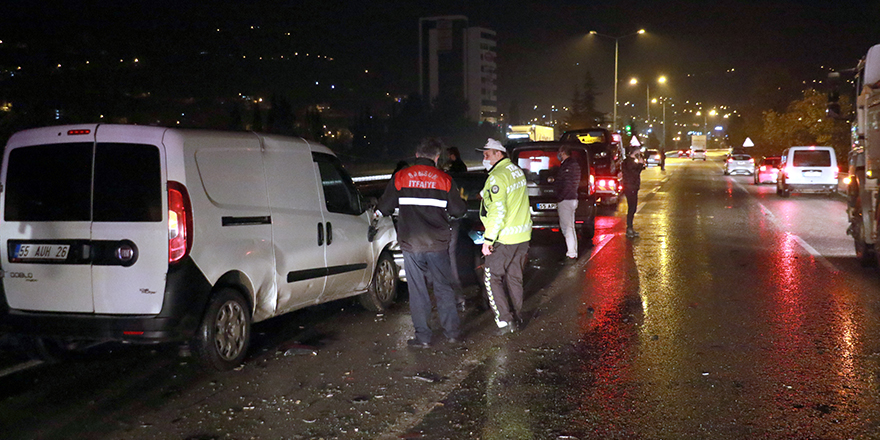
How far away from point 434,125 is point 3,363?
113500mm

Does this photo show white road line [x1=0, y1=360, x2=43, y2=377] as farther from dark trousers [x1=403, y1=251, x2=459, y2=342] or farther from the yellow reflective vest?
the yellow reflective vest

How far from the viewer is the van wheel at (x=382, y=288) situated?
8.00 m

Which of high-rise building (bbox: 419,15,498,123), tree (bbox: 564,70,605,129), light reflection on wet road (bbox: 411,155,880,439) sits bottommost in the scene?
light reflection on wet road (bbox: 411,155,880,439)

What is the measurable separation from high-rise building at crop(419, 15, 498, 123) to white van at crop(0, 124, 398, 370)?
188 metres

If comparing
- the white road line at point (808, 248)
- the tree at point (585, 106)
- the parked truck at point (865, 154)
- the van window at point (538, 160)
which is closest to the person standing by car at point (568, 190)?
the van window at point (538, 160)

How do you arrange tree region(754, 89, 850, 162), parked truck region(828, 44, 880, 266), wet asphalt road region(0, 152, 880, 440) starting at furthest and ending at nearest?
tree region(754, 89, 850, 162) → parked truck region(828, 44, 880, 266) → wet asphalt road region(0, 152, 880, 440)

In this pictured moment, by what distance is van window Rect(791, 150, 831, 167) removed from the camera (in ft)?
88.0

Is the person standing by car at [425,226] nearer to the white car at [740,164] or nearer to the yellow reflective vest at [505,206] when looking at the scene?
the yellow reflective vest at [505,206]

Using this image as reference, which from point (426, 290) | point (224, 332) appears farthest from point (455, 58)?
point (224, 332)

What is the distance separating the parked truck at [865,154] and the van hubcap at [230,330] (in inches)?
307

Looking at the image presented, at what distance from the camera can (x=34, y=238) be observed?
5633 mm

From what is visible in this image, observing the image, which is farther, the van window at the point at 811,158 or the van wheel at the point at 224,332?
the van window at the point at 811,158

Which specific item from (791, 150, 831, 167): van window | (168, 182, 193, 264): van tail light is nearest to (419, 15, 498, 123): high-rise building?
(791, 150, 831, 167): van window

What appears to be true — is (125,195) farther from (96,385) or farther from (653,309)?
(653,309)
